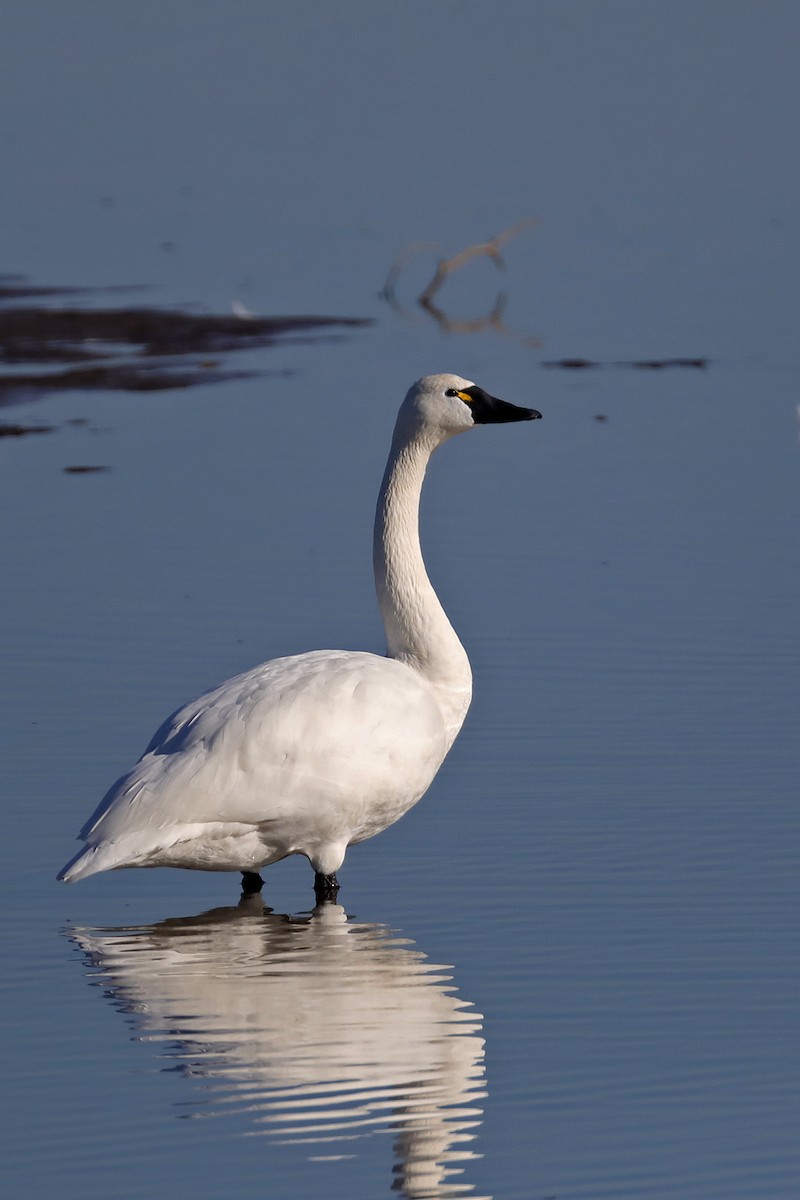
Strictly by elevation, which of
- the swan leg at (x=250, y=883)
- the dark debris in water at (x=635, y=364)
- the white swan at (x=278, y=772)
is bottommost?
the swan leg at (x=250, y=883)

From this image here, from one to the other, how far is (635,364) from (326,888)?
32.7 feet

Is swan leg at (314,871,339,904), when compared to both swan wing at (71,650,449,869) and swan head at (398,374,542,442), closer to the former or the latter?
swan wing at (71,650,449,869)

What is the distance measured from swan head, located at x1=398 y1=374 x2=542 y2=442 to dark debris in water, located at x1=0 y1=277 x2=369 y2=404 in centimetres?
855

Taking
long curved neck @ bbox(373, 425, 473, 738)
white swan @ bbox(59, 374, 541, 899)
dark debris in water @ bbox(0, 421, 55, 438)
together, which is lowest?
white swan @ bbox(59, 374, 541, 899)

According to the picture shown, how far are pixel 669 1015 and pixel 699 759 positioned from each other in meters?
2.29

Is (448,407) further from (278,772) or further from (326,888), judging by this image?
(326,888)

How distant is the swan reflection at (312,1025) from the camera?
5777 millimetres

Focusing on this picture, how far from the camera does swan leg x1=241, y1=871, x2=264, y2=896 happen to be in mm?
7836

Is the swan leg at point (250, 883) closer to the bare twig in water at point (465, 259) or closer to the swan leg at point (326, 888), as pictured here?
the swan leg at point (326, 888)

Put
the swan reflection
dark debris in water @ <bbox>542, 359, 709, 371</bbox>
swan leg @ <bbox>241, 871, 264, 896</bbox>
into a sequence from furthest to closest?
dark debris in water @ <bbox>542, 359, 709, 371</bbox> < swan leg @ <bbox>241, 871, 264, 896</bbox> < the swan reflection

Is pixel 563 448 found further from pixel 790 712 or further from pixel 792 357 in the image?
pixel 790 712

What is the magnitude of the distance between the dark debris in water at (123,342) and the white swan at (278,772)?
9.28 m

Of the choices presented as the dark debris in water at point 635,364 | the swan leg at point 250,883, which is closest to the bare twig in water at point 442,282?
the dark debris in water at point 635,364

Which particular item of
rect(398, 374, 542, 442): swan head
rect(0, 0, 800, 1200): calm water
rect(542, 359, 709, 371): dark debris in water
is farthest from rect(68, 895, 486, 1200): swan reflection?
rect(542, 359, 709, 371): dark debris in water
